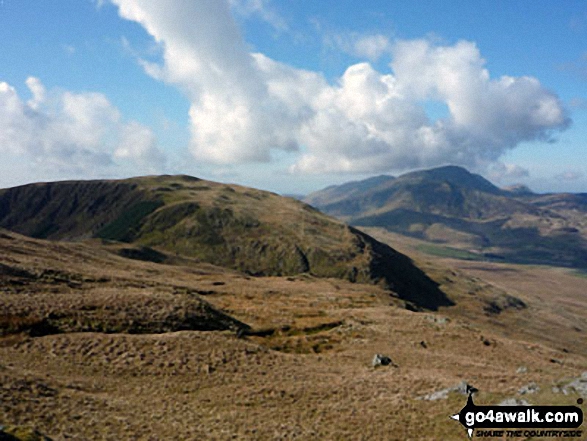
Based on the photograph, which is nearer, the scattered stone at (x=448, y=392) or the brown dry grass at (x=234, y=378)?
the brown dry grass at (x=234, y=378)

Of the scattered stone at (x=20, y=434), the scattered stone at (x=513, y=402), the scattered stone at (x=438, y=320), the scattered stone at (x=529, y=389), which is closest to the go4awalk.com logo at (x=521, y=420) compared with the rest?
the scattered stone at (x=513, y=402)

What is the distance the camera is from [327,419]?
2781cm

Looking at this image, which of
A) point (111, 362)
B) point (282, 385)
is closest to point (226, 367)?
point (282, 385)

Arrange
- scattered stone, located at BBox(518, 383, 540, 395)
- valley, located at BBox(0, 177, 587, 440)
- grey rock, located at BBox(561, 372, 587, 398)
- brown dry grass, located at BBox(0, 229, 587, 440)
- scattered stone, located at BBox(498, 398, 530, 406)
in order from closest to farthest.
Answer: brown dry grass, located at BBox(0, 229, 587, 440) < valley, located at BBox(0, 177, 587, 440) < scattered stone, located at BBox(498, 398, 530, 406) < grey rock, located at BBox(561, 372, 587, 398) < scattered stone, located at BBox(518, 383, 540, 395)

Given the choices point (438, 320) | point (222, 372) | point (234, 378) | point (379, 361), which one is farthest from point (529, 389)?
point (438, 320)

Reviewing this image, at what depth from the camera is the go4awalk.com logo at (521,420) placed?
24.5 metres

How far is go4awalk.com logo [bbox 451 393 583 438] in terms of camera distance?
24453 mm

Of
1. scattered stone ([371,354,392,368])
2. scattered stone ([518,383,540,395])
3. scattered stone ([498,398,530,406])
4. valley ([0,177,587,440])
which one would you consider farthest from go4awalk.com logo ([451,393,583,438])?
scattered stone ([371,354,392,368])

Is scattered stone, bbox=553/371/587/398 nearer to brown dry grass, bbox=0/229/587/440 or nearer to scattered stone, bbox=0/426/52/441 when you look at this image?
brown dry grass, bbox=0/229/587/440

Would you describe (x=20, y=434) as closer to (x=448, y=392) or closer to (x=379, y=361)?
(x=448, y=392)

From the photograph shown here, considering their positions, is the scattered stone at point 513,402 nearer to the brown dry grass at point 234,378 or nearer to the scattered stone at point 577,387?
the brown dry grass at point 234,378

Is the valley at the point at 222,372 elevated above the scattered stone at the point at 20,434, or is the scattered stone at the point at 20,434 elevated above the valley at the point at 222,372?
the scattered stone at the point at 20,434

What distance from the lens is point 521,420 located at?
26.3 meters

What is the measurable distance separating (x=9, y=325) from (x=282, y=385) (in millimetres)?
28752
